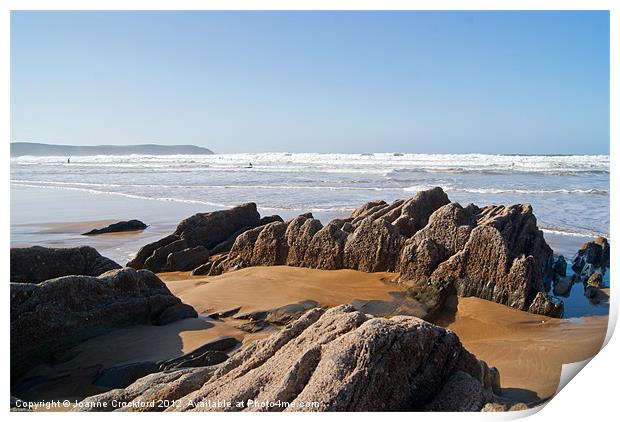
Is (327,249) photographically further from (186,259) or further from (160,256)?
(160,256)

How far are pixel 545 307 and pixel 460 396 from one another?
9.70 ft

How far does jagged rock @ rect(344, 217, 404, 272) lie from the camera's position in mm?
5883

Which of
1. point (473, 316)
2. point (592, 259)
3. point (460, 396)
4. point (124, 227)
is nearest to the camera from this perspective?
point (460, 396)

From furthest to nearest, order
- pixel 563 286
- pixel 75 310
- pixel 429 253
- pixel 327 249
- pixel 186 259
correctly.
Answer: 1. pixel 186 259
2. pixel 563 286
3. pixel 327 249
4. pixel 429 253
5. pixel 75 310

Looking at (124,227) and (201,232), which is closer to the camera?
(201,232)

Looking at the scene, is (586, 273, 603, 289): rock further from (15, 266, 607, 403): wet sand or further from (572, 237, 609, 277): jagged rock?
(15, 266, 607, 403): wet sand

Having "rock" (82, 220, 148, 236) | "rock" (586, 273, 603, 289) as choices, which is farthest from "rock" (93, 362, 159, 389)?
"rock" (82, 220, 148, 236)

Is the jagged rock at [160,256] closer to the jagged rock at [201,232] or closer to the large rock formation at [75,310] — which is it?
the jagged rock at [201,232]

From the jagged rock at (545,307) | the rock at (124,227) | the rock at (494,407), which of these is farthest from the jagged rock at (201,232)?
the rock at (494,407)

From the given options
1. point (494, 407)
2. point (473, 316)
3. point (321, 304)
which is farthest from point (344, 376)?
point (473, 316)

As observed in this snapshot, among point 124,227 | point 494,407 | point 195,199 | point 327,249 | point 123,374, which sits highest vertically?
point 195,199

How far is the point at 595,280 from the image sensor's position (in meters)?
7.02

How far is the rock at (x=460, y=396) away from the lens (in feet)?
9.68
